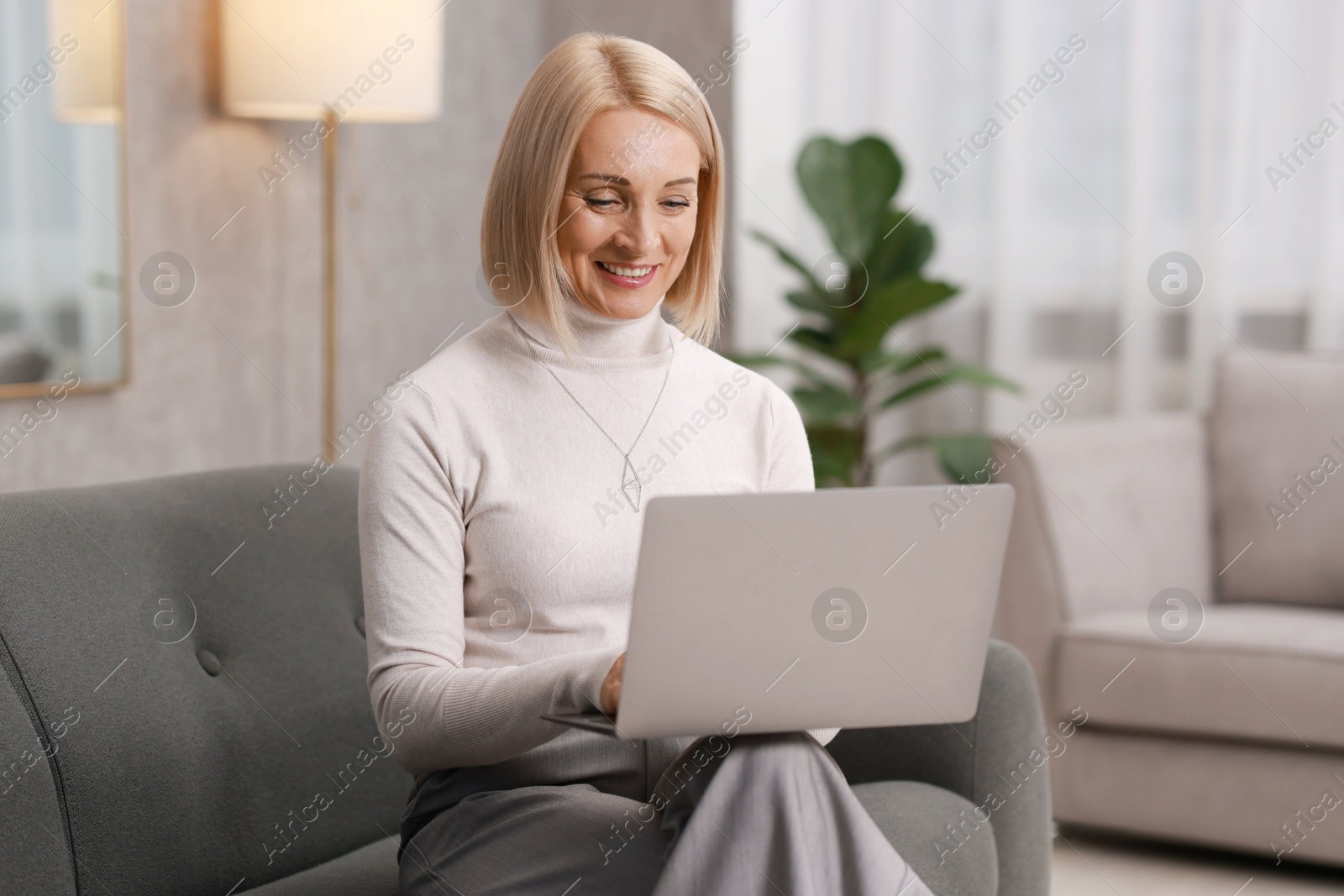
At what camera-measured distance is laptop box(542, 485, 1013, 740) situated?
102 centimetres

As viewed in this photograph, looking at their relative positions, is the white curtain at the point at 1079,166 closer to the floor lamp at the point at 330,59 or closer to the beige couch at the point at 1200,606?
the beige couch at the point at 1200,606

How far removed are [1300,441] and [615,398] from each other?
5.90ft

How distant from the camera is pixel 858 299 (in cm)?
317

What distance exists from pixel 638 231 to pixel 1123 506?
1607mm

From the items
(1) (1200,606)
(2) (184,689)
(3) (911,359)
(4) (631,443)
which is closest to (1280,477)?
(1) (1200,606)

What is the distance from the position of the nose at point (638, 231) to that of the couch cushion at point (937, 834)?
63cm

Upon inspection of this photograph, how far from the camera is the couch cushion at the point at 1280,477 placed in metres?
2.65

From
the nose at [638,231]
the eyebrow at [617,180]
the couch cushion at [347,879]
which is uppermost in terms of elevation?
the eyebrow at [617,180]

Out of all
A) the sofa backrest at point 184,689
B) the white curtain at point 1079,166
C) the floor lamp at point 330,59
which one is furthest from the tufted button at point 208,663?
the white curtain at point 1079,166

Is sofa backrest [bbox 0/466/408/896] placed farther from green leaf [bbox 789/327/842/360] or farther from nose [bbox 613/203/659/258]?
green leaf [bbox 789/327/842/360]

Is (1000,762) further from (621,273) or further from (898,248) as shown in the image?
(898,248)

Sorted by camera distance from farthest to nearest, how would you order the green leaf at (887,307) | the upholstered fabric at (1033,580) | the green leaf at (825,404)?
the green leaf at (825,404) → the green leaf at (887,307) → the upholstered fabric at (1033,580)

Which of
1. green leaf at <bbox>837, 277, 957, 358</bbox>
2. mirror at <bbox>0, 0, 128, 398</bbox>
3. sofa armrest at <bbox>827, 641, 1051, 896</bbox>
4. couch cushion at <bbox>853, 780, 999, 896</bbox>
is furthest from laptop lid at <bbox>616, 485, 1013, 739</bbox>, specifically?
green leaf at <bbox>837, 277, 957, 358</bbox>

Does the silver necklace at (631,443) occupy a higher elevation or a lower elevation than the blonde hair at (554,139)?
lower
